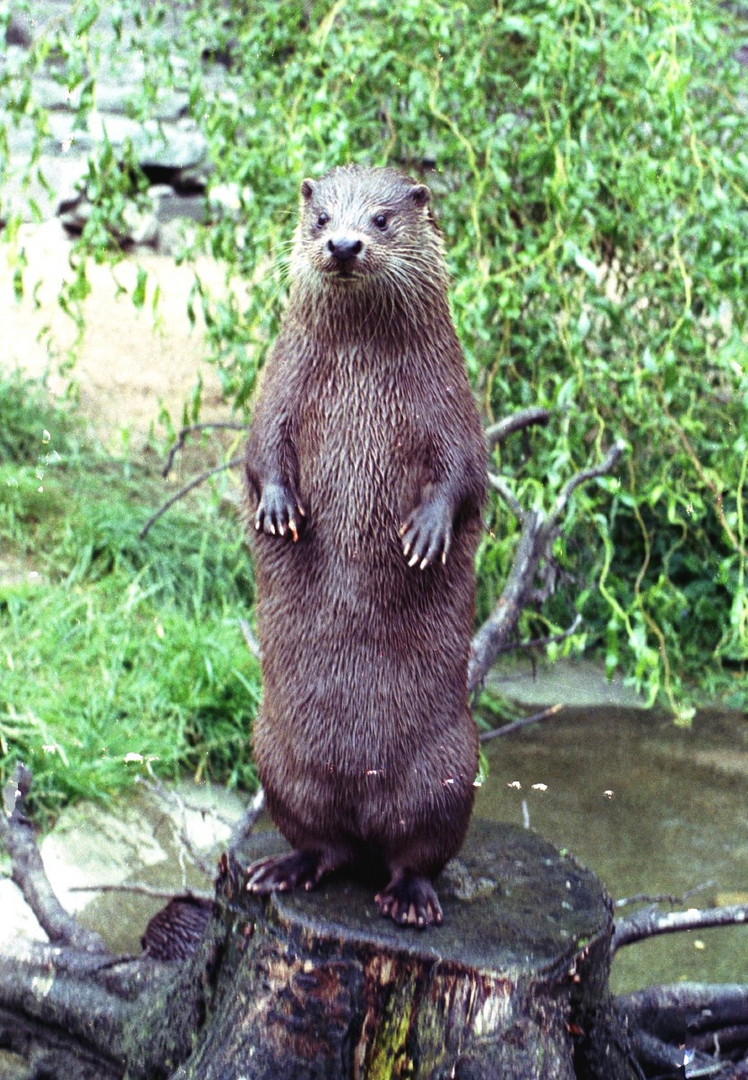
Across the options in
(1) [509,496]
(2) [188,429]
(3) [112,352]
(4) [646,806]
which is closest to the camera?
(1) [509,496]

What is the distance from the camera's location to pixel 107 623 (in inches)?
187

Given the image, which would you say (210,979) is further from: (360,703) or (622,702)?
(622,702)

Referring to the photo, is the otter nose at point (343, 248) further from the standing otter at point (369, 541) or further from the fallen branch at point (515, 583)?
the fallen branch at point (515, 583)

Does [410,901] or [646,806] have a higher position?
[410,901]

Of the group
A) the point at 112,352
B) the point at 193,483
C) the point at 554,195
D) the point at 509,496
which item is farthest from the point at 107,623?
the point at 112,352

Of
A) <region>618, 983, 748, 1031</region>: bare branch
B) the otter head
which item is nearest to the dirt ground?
the otter head

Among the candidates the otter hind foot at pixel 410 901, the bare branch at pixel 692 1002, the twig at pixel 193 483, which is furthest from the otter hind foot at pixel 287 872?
the twig at pixel 193 483

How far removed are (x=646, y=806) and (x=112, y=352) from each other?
3622 millimetres

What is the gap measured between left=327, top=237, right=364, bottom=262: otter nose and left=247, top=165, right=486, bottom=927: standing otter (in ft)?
0.09

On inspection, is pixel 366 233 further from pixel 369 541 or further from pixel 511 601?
pixel 511 601

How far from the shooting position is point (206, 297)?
168 inches

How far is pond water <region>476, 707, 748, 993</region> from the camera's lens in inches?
144

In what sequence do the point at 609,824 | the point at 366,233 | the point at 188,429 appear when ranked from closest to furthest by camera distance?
the point at 366,233, the point at 188,429, the point at 609,824

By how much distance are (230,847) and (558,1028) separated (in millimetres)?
651
